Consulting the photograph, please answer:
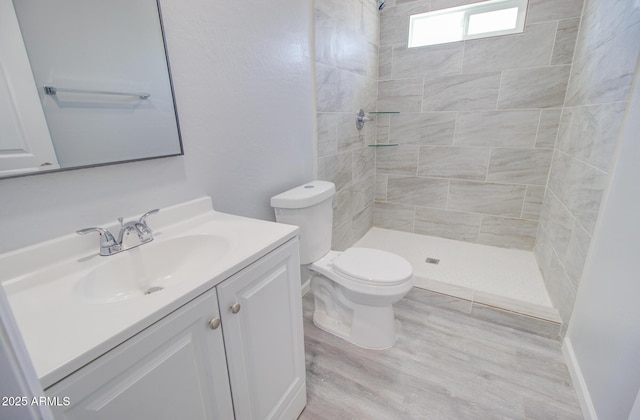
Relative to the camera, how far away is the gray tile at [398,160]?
2.81 m

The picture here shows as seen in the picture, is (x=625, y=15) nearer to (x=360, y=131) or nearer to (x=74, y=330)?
(x=360, y=131)

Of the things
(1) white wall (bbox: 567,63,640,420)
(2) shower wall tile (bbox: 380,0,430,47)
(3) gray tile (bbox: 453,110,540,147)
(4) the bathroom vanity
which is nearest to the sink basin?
(4) the bathroom vanity

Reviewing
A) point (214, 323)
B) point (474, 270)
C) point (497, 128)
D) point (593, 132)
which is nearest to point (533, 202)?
point (497, 128)

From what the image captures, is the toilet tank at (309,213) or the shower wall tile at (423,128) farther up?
the shower wall tile at (423,128)

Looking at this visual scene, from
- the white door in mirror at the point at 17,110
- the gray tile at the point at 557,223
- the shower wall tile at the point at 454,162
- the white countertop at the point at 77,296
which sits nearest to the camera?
the white countertop at the point at 77,296

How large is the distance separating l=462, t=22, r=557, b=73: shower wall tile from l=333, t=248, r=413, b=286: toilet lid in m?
1.81

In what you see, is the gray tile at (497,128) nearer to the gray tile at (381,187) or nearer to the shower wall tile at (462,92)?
the shower wall tile at (462,92)

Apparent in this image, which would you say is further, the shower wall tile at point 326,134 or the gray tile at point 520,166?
the gray tile at point 520,166

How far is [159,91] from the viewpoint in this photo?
3.47 feet

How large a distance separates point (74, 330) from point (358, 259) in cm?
131

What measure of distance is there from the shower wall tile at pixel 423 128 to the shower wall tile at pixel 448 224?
0.66 metres

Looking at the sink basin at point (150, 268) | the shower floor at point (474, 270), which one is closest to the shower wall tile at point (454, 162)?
the shower floor at point (474, 270)

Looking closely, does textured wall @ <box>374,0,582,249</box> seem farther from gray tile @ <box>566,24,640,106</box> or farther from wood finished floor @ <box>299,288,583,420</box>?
wood finished floor @ <box>299,288,583,420</box>

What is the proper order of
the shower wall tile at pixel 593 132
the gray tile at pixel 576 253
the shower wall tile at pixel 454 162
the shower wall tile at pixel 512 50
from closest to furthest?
the shower wall tile at pixel 593 132
the gray tile at pixel 576 253
the shower wall tile at pixel 512 50
the shower wall tile at pixel 454 162
